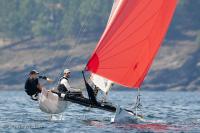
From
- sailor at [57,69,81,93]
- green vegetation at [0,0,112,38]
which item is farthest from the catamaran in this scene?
green vegetation at [0,0,112,38]

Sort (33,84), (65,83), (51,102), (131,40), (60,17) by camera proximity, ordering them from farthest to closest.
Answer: (60,17) < (65,83) < (51,102) < (33,84) < (131,40)

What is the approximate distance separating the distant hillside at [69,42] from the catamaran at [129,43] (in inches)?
3569

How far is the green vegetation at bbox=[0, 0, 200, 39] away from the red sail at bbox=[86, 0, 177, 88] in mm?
104209

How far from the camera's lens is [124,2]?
1328 inches

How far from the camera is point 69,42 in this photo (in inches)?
5556

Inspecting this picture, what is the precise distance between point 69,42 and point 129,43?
107 m

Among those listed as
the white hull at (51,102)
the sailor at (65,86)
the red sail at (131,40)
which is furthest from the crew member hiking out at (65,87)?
the red sail at (131,40)

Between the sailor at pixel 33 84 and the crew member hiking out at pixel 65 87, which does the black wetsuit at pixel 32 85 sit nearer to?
the sailor at pixel 33 84

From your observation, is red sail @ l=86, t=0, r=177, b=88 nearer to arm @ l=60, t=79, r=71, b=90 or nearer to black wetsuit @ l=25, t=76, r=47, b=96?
arm @ l=60, t=79, r=71, b=90

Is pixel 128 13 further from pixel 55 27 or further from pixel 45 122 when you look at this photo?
pixel 55 27

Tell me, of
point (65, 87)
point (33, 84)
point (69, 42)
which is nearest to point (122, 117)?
point (65, 87)

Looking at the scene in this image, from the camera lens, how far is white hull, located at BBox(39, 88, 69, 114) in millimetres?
34656

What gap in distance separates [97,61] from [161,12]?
10.8ft

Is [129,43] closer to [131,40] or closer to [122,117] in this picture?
[131,40]
